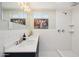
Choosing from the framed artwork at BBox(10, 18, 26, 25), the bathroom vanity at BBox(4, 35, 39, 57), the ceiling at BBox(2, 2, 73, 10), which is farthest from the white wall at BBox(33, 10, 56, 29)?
the bathroom vanity at BBox(4, 35, 39, 57)

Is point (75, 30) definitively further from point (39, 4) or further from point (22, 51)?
point (22, 51)

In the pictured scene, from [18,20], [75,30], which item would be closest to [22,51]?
[18,20]

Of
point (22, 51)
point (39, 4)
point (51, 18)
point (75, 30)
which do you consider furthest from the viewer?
point (75, 30)

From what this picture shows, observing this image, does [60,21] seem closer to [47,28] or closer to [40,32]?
[47,28]

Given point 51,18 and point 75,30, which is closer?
point 51,18

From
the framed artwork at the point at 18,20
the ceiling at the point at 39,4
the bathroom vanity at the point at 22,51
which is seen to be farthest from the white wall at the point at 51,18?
the bathroom vanity at the point at 22,51

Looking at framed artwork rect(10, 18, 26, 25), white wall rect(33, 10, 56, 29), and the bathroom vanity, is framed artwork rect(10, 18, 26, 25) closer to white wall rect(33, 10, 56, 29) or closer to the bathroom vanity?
white wall rect(33, 10, 56, 29)

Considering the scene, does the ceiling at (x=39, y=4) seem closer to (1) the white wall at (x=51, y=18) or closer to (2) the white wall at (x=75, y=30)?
(1) the white wall at (x=51, y=18)

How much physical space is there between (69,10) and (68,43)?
726 millimetres

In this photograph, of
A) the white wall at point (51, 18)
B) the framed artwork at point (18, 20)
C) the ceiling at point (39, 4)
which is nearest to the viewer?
the ceiling at point (39, 4)

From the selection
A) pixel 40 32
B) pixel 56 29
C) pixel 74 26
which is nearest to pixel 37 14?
pixel 40 32

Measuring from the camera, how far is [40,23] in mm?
2541

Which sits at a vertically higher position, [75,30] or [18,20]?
[18,20]

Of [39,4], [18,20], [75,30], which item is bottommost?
[75,30]
